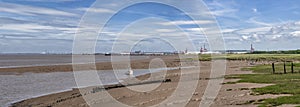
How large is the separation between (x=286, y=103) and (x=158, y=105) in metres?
6.63

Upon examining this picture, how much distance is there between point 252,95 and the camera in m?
21.2

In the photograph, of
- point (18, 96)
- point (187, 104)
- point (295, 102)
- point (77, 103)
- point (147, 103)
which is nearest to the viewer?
point (295, 102)

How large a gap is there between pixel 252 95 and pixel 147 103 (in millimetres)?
6448

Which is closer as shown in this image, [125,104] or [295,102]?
[295,102]

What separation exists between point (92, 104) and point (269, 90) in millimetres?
11225

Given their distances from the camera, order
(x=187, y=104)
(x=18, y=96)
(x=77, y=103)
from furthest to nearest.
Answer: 1. (x=18, y=96)
2. (x=77, y=103)
3. (x=187, y=104)

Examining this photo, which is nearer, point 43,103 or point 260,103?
point 260,103

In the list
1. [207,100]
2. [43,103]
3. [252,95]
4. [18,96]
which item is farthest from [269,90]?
[18,96]

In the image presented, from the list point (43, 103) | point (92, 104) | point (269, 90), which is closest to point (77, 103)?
point (92, 104)

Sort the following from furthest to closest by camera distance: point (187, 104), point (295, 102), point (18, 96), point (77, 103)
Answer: point (18, 96) → point (77, 103) → point (187, 104) → point (295, 102)

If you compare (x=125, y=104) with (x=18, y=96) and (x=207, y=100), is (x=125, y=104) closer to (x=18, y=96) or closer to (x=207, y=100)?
(x=207, y=100)

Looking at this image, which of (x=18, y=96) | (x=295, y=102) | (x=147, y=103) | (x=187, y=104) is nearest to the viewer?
(x=295, y=102)

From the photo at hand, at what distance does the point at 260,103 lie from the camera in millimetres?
17641

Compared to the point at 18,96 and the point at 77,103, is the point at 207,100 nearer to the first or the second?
the point at 77,103
